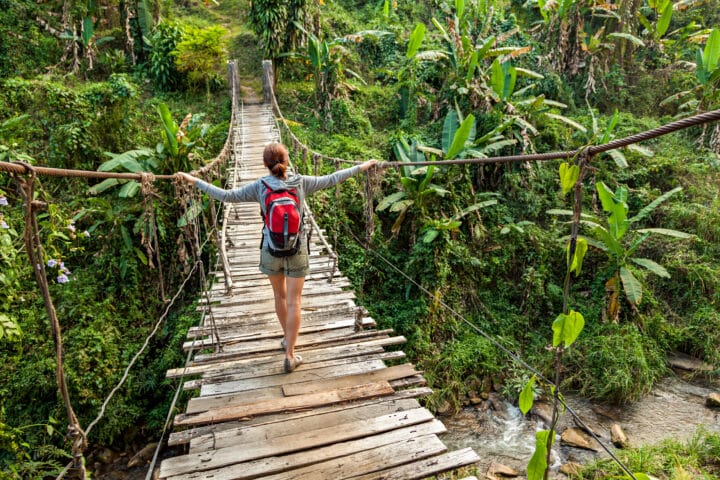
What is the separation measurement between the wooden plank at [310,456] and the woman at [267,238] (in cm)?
65

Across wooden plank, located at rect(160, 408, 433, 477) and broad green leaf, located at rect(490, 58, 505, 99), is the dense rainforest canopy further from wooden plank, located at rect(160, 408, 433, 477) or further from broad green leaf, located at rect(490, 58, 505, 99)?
wooden plank, located at rect(160, 408, 433, 477)

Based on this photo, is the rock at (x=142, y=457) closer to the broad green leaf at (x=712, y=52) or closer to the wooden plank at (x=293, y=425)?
the wooden plank at (x=293, y=425)

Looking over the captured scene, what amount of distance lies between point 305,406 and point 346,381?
1.01 feet

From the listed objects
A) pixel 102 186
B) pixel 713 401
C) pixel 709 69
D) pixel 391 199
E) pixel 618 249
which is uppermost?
pixel 709 69

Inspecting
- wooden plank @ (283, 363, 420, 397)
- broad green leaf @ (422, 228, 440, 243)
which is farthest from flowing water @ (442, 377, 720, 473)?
wooden plank @ (283, 363, 420, 397)

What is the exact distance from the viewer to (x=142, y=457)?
4352mm

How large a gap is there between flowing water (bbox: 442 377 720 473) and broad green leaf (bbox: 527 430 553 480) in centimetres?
350

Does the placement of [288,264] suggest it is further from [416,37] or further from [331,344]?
[416,37]

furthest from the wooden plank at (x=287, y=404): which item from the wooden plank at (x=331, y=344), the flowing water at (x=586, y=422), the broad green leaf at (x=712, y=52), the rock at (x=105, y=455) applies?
the broad green leaf at (x=712, y=52)

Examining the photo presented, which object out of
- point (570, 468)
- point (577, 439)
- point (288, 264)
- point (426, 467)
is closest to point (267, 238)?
point (288, 264)

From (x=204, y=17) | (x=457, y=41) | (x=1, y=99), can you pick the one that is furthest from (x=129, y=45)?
(x=457, y=41)

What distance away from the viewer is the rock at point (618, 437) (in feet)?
14.1

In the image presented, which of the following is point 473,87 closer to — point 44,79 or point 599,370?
point 599,370

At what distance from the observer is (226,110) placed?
9.27 metres
